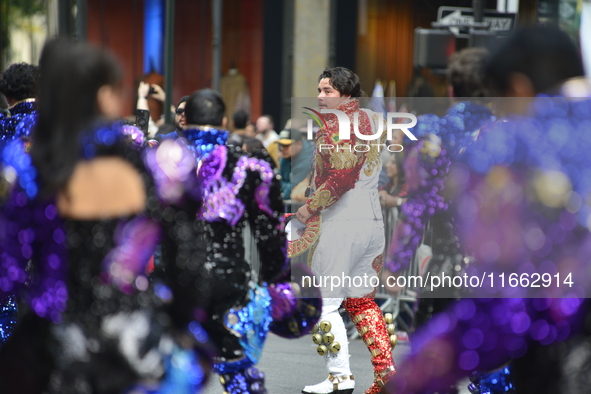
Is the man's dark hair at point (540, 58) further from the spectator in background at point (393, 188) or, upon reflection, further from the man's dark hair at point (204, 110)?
the spectator in background at point (393, 188)

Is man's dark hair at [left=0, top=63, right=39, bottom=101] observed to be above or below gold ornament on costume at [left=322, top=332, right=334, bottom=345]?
above

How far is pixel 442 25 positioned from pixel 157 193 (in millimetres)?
8070

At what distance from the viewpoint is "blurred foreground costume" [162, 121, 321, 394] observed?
3754 millimetres

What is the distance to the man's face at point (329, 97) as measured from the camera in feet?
17.7

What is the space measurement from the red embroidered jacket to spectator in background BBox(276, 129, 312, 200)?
385cm

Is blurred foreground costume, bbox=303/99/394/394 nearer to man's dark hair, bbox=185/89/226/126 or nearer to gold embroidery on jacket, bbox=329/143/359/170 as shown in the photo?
gold embroidery on jacket, bbox=329/143/359/170

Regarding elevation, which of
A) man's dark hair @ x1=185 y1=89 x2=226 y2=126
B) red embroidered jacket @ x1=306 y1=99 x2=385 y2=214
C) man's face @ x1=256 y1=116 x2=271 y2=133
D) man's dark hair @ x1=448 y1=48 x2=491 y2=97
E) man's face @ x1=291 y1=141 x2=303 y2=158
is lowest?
man's face @ x1=256 y1=116 x2=271 y2=133

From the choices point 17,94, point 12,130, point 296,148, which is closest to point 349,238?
point 12,130

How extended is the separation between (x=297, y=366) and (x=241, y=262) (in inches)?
115

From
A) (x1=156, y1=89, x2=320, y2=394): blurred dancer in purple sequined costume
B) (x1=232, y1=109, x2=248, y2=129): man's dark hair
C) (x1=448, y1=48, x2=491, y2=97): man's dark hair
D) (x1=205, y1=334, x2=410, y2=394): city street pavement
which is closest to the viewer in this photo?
(x1=448, y1=48, x2=491, y2=97): man's dark hair

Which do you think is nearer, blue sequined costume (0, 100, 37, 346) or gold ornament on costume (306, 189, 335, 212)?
blue sequined costume (0, 100, 37, 346)

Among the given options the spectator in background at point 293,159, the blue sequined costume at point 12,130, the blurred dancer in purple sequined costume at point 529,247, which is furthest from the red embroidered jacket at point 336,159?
the spectator in background at point 293,159

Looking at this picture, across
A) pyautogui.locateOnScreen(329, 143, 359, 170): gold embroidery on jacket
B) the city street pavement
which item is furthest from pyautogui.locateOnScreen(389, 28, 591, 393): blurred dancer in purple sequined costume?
the city street pavement

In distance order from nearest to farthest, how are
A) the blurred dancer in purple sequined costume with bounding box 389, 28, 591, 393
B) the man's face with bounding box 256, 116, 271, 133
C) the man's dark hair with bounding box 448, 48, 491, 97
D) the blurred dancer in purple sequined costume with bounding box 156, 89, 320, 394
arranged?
the blurred dancer in purple sequined costume with bounding box 389, 28, 591, 393 → the man's dark hair with bounding box 448, 48, 491, 97 → the blurred dancer in purple sequined costume with bounding box 156, 89, 320, 394 → the man's face with bounding box 256, 116, 271, 133
